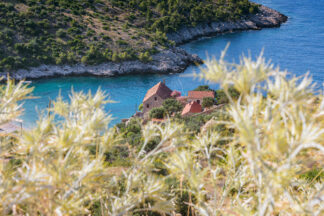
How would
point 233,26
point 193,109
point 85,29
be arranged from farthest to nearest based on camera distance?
point 233,26 < point 85,29 < point 193,109

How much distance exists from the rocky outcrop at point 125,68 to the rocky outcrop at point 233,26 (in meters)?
8.30

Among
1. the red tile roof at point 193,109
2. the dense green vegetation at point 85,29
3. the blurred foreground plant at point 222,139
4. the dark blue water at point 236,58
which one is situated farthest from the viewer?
the dense green vegetation at point 85,29

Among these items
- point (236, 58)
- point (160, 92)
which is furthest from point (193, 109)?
point (236, 58)

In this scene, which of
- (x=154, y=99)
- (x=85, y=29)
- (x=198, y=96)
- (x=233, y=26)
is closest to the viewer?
(x=198, y=96)

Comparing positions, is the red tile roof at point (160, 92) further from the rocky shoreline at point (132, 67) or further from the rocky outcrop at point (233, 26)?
the rocky outcrop at point (233, 26)

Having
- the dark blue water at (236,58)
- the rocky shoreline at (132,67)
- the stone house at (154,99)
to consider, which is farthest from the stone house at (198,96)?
the rocky shoreline at (132,67)

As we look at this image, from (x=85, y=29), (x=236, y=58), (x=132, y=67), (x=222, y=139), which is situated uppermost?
(x=222, y=139)

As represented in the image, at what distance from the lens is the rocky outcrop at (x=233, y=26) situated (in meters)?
46.2

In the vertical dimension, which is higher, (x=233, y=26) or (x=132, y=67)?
(x=233, y=26)

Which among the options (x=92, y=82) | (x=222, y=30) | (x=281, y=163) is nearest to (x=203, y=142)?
(x=281, y=163)

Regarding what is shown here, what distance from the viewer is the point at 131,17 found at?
45719 millimetres

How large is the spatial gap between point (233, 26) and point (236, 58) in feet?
57.7

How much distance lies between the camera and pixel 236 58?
3688cm

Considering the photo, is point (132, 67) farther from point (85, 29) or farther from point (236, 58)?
point (236, 58)
